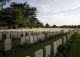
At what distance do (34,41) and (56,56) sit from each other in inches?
270

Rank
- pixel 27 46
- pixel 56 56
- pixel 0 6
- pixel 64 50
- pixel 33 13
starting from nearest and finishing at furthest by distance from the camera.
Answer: pixel 56 56 → pixel 64 50 → pixel 27 46 → pixel 0 6 → pixel 33 13

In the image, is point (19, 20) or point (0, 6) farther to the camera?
point (19, 20)

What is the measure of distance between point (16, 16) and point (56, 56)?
47.4 m

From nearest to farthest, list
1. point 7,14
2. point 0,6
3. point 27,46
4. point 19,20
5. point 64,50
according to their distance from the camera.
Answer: point 64,50 → point 27,46 → point 0,6 → point 19,20 → point 7,14

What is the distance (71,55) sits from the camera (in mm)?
12312

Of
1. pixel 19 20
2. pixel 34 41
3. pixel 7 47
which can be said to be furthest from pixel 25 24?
pixel 7 47

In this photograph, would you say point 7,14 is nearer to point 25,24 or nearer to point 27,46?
point 25,24

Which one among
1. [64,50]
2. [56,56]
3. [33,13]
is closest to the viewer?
[56,56]

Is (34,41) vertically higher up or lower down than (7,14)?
lower down

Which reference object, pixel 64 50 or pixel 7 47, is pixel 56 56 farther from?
pixel 7 47

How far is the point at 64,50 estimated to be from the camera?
13164 mm

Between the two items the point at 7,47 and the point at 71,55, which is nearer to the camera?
the point at 71,55

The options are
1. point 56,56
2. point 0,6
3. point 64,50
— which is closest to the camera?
point 56,56

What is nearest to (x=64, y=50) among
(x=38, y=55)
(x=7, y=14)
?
(x=38, y=55)
